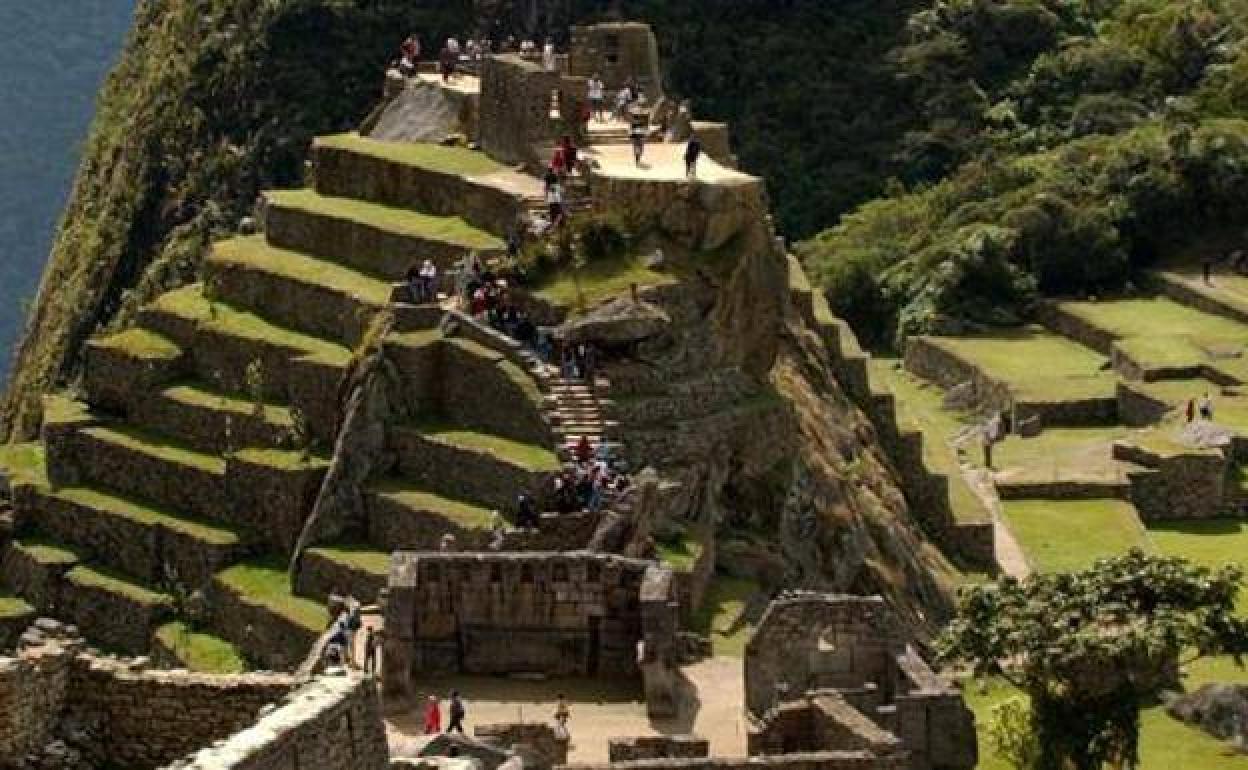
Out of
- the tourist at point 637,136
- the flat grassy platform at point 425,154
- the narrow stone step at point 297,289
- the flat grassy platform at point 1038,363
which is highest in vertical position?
the tourist at point 637,136

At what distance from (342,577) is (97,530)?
28.0 feet

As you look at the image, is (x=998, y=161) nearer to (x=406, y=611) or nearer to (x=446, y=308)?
(x=446, y=308)

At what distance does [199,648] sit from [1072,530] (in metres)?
28.7

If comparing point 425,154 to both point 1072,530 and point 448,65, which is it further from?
point 1072,530

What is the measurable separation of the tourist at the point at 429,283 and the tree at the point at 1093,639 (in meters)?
12.6

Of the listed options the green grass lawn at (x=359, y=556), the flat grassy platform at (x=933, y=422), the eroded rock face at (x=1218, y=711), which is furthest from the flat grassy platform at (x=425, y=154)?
the eroded rock face at (x=1218, y=711)

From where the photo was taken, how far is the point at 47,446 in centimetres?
6844

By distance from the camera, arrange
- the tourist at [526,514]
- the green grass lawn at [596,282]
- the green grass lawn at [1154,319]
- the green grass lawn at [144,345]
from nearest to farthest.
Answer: the tourist at [526,514] → the green grass lawn at [596,282] → the green grass lawn at [144,345] → the green grass lawn at [1154,319]

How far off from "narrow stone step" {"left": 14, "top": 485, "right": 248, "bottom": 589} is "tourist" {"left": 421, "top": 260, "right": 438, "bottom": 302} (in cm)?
520

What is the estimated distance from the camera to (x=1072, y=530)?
83.5m

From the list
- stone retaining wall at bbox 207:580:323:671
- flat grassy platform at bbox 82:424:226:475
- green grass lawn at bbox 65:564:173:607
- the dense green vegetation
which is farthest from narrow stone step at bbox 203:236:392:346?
the dense green vegetation

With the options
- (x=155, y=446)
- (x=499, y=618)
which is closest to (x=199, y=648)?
(x=155, y=446)

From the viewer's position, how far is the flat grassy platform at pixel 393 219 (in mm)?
64875

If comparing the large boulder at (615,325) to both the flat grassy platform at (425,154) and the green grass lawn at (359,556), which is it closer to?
the green grass lawn at (359,556)
